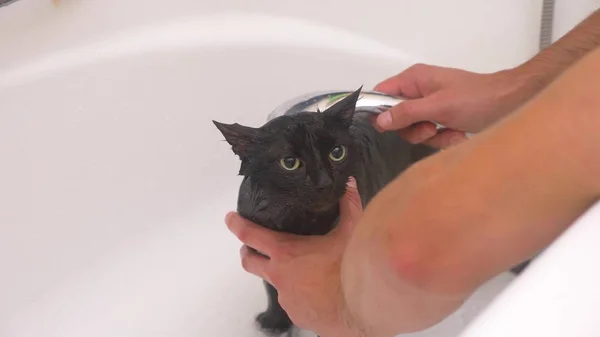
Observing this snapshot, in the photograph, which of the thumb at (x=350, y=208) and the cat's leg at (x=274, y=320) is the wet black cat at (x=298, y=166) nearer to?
the thumb at (x=350, y=208)

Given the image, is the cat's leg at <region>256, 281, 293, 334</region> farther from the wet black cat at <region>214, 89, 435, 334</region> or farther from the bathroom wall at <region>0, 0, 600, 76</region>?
the bathroom wall at <region>0, 0, 600, 76</region>

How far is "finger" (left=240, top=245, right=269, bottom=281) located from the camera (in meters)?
0.79

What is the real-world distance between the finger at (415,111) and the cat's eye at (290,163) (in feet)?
0.75

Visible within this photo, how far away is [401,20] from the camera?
1.14 m

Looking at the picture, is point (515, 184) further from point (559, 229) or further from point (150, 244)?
point (150, 244)

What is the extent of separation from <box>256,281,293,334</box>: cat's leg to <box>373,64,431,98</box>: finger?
0.41m

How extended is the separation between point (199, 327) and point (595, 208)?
2.72 ft

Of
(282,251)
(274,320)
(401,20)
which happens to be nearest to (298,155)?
(282,251)

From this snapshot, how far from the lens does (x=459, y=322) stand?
889 millimetres

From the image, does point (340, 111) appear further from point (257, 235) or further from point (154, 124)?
point (154, 124)

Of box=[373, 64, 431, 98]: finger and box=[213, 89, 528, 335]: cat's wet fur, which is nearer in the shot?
box=[213, 89, 528, 335]: cat's wet fur

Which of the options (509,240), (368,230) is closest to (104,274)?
(368,230)

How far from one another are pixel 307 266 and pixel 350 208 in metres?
0.13

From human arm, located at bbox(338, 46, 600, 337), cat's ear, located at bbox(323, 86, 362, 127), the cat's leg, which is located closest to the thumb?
cat's ear, located at bbox(323, 86, 362, 127)
